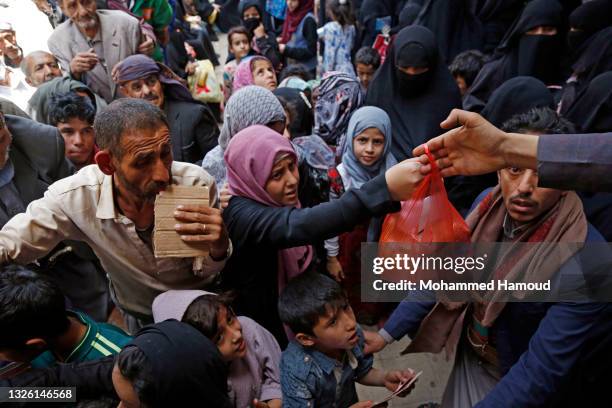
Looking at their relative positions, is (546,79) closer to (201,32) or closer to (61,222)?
(61,222)

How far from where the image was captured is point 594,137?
1.43m

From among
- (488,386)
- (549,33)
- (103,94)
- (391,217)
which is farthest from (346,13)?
(488,386)

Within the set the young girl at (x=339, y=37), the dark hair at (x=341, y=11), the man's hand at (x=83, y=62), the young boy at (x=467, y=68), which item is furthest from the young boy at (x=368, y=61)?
the man's hand at (x=83, y=62)

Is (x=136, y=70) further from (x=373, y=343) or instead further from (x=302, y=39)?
(x=302, y=39)

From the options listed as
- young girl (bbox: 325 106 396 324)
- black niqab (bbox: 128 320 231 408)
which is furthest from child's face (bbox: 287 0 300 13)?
black niqab (bbox: 128 320 231 408)

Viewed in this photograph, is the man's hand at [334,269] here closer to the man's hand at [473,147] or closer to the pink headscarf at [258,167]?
the pink headscarf at [258,167]

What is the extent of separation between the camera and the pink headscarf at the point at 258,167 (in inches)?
79.6

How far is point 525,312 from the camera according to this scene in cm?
179

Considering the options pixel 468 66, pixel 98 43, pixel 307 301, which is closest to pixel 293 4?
pixel 468 66

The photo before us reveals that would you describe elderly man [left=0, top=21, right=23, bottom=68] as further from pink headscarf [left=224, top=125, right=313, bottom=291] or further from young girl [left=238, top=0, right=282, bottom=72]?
young girl [left=238, top=0, right=282, bottom=72]

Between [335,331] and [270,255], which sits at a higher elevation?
[270,255]

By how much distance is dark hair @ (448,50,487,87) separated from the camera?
173 inches

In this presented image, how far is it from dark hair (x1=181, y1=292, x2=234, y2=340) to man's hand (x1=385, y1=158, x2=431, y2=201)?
82 cm

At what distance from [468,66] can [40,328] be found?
4103 millimetres
